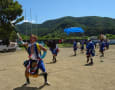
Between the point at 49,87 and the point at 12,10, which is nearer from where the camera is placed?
the point at 49,87

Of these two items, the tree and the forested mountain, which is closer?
the tree

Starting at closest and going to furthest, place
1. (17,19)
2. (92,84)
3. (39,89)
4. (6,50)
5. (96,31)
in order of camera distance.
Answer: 1. (39,89)
2. (92,84)
3. (6,50)
4. (17,19)
5. (96,31)

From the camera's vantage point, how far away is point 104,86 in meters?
5.36

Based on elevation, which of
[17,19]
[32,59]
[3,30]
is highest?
[17,19]

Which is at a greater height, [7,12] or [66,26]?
[66,26]

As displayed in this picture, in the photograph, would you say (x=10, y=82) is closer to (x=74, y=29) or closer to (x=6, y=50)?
(x=6, y=50)

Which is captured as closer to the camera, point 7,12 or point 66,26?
point 7,12

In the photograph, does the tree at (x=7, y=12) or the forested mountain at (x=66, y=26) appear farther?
the forested mountain at (x=66, y=26)

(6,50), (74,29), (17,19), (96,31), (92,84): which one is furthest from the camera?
(96,31)

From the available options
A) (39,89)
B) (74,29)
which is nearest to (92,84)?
(39,89)

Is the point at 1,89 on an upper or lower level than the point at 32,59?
lower

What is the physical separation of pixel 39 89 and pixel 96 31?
349 feet

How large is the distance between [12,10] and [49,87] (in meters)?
20.3

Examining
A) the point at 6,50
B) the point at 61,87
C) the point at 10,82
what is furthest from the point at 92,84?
the point at 6,50
